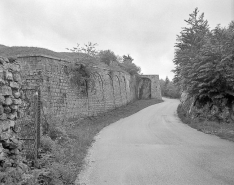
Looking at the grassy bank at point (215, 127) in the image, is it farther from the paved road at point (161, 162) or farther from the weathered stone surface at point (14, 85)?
the weathered stone surface at point (14, 85)

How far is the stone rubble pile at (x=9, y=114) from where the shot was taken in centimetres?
440

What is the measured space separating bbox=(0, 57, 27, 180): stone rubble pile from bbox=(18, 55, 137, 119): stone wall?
455cm

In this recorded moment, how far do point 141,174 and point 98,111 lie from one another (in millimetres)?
15836

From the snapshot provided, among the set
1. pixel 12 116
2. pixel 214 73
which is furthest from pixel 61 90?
pixel 12 116

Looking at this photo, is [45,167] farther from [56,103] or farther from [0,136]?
[56,103]

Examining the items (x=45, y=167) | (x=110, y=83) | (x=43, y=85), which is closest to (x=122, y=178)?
(x=45, y=167)

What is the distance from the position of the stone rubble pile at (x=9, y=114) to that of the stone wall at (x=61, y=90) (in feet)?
14.9

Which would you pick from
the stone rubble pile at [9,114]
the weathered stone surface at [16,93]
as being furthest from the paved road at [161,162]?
the weathered stone surface at [16,93]

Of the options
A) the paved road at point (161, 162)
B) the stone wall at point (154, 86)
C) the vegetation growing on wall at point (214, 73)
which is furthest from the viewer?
the stone wall at point (154, 86)

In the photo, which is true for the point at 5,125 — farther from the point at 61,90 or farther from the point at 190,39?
the point at 190,39

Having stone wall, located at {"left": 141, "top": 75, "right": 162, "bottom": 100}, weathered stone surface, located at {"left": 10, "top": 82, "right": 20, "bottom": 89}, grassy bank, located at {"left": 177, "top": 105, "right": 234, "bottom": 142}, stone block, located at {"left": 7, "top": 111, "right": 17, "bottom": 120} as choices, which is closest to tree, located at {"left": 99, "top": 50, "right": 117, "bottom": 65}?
stone wall, located at {"left": 141, "top": 75, "right": 162, "bottom": 100}

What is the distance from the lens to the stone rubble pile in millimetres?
4398

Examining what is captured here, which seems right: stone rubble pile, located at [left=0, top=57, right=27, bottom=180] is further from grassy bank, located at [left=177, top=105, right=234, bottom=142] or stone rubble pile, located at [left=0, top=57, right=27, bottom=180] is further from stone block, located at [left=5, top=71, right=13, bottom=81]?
grassy bank, located at [left=177, top=105, right=234, bottom=142]

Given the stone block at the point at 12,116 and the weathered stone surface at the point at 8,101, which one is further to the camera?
the stone block at the point at 12,116
